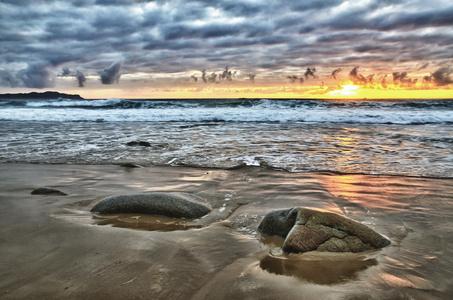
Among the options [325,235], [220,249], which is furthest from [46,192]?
[325,235]

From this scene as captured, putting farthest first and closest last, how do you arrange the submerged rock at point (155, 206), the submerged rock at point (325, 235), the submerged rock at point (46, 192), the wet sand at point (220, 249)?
the submerged rock at point (46, 192)
the submerged rock at point (155, 206)
the submerged rock at point (325, 235)
the wet sand at point (220, 249)

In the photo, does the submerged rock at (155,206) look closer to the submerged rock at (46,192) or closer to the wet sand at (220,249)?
the wet sand at (220,249)

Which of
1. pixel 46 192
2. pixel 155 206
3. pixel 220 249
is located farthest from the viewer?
pixel 46 192

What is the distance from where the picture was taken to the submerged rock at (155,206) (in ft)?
10.3

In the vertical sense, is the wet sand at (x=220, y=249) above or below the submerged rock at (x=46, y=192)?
below

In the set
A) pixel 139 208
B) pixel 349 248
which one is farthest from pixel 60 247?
pixel 349 248

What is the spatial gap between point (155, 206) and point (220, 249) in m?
1.07

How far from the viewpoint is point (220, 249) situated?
2.36m

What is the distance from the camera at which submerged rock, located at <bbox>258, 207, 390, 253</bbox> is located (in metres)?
2.32

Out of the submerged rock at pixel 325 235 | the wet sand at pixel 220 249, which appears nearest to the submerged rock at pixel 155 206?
the wet sand at pixel 220 249

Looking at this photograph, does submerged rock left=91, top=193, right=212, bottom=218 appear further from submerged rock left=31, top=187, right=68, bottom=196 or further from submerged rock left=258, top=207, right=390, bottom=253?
submerged rock left=258, top=207, right=390, bottom=253

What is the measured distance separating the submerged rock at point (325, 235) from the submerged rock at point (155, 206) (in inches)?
37.4

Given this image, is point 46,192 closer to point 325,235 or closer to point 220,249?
point 220,249

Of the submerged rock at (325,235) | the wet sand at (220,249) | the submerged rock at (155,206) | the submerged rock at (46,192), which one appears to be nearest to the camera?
Answer: the wet sand at (220,249)
